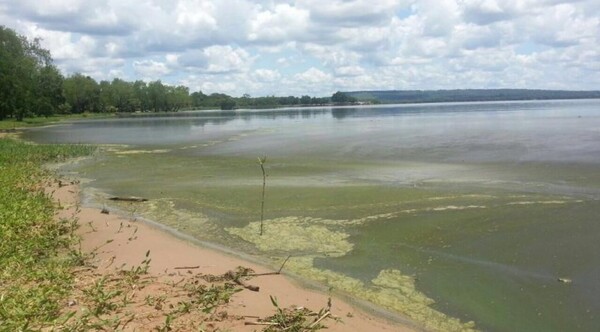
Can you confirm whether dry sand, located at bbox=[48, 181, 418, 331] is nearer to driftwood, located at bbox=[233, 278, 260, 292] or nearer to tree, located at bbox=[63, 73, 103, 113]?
driftwood, located at bbox=[233, 278, 260, 292]

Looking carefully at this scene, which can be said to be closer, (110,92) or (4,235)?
(4,235)

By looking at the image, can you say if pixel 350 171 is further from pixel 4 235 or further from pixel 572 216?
pixel 4 235

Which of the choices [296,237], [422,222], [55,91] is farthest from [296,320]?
[55,91]

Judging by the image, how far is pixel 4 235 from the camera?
9.81m

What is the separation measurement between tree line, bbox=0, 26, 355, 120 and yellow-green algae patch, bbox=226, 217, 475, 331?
69.8m

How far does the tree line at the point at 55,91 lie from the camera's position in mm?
74000

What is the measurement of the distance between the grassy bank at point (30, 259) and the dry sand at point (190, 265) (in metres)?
0.61

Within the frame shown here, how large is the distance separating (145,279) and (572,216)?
10114mm

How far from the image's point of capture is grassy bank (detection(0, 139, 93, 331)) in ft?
20.7

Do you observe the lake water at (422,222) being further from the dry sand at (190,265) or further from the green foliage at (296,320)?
the green foliage at (296,320)

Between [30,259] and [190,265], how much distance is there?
103 inches

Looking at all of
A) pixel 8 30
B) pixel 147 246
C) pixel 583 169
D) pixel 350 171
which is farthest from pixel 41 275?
pixel 8 30

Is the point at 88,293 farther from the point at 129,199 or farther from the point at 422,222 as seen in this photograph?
the point at 129,199

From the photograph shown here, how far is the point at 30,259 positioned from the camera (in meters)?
8.50
